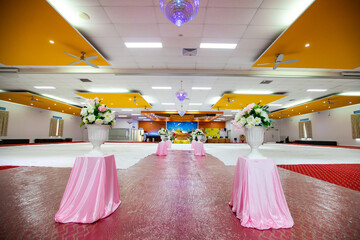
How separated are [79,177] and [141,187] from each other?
129 centimetres

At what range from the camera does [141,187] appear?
9.50 ft

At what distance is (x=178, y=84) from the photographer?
980cm

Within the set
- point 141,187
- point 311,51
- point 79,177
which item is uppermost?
point 311,51

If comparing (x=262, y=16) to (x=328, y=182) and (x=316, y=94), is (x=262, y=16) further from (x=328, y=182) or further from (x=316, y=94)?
(x=316, y=94)

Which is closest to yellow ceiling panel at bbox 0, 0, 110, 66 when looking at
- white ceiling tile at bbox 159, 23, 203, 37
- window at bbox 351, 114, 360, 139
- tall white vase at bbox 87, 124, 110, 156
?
white ceiling tile at bbox 159, 23, 203, 37

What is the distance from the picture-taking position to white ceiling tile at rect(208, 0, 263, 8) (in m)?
3.82

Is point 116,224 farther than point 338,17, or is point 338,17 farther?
point 338,17

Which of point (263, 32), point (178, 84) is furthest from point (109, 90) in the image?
point (263, 32)

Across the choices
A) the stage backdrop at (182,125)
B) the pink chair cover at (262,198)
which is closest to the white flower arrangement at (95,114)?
the pink chair cover at (262,198)

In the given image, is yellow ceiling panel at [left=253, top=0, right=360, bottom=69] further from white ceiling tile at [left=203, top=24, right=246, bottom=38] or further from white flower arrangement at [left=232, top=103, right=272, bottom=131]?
white flower arrangement at [left=232, top=103, right=272, bottom=131]

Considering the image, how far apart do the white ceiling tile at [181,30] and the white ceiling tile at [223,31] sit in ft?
0.77

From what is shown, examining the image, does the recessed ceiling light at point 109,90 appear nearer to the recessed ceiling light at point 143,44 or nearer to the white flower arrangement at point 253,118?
the recessed ceiling light at point 143,44

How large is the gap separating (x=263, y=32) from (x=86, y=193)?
5992 mm

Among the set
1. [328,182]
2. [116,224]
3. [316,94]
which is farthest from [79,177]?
[316,94]
